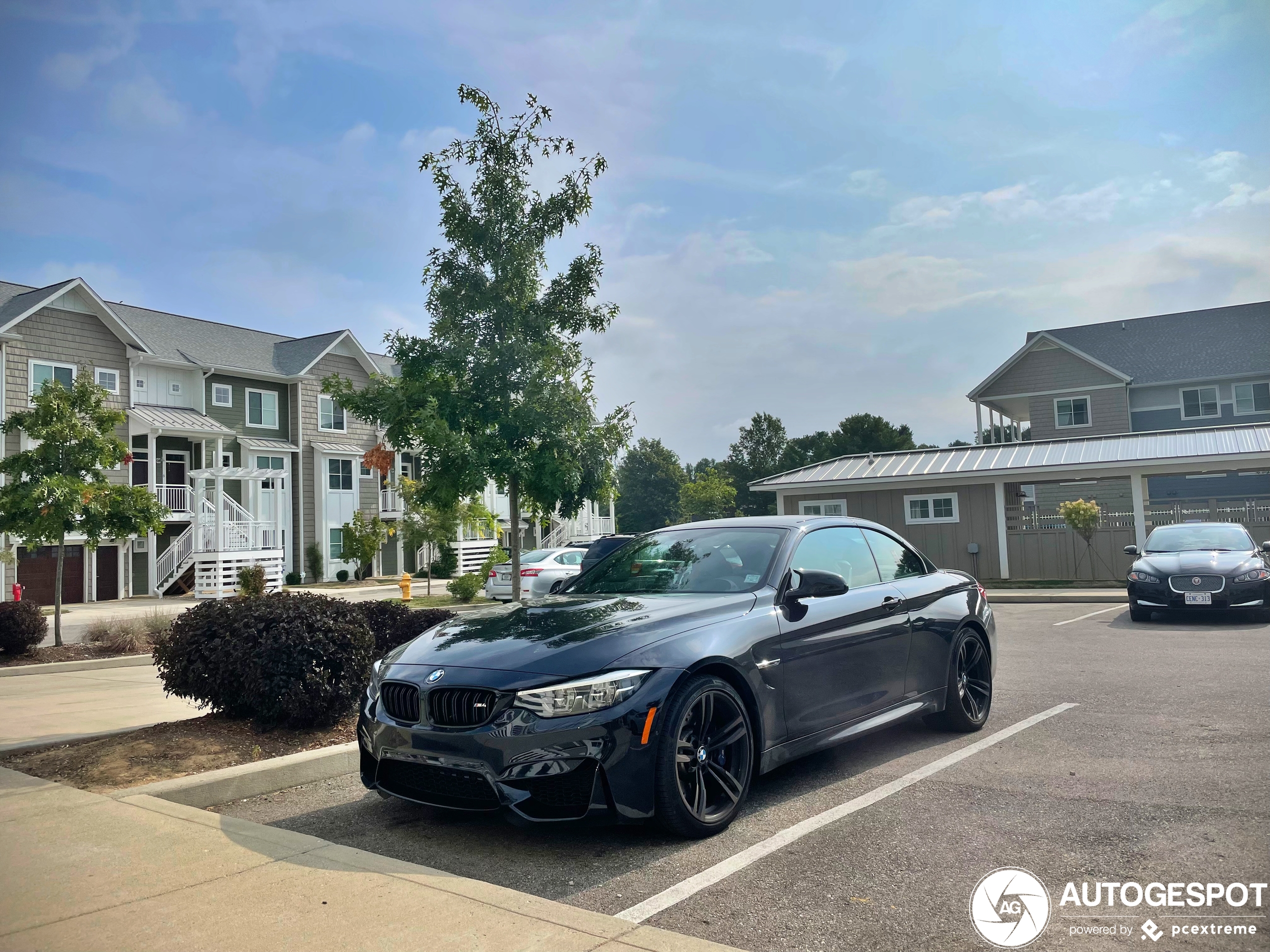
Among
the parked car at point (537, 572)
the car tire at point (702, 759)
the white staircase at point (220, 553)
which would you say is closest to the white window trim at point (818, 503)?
the parked car at point (537, 572)

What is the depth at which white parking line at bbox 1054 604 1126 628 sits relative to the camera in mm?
14570

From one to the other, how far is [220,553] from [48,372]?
7.86 meters

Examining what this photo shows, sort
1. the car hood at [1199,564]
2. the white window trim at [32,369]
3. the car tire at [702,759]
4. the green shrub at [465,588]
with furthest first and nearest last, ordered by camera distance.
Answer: the white window trim at [32,369], the green shrub at [465,588], the car hood at [1199,564], the car tire at [702,759]

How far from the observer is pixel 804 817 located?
4.63 meters

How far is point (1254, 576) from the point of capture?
1313 centimetres

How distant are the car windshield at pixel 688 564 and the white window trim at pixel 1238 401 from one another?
3591 centimetres

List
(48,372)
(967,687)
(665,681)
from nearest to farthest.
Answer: (665,681) → (967,687) → (48,372)

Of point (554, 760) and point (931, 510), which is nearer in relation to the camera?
point (554, 760)

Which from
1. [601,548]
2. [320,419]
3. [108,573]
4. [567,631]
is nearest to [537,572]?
[601,548]

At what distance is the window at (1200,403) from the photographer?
115 feet

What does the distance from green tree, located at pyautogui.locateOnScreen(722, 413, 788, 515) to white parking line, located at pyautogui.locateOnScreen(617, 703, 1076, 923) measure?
250 feet

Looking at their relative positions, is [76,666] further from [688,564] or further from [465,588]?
[465,588]

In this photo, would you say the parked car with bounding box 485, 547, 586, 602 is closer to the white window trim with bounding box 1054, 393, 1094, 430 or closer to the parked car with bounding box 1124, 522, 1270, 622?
the parked car with bounding box 1124, 522, 1270, 622

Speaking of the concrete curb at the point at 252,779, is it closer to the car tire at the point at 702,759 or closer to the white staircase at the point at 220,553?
the car tire at the point at 702,759
